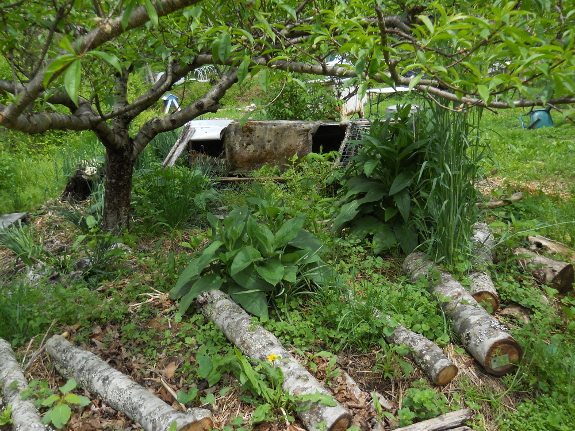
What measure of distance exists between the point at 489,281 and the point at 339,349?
1.33 meters

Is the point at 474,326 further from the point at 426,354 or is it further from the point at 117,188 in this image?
the point at 117,188

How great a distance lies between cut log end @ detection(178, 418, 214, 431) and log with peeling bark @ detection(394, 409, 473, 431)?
3.25 feet

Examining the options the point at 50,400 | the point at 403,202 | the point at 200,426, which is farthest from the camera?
the point at 403,202

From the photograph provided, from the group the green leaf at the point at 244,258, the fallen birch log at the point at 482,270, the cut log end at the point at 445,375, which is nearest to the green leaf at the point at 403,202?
the fallen birch log at the point at 482,270

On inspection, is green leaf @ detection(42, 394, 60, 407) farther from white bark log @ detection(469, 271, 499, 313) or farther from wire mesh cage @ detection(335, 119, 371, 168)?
wire mesh cage @ detection(335, 119, 371, 168)

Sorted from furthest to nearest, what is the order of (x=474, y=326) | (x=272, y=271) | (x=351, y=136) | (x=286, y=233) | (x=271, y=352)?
(x=351, y=136) → (x=286, y=233) → (x=272, y=271) → (x=474, y=326) → (x=271, y=352)

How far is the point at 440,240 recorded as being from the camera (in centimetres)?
378

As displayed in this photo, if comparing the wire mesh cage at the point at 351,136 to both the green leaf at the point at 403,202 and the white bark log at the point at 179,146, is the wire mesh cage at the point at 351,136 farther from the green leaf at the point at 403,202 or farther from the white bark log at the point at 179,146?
the white bark log at the point at 179,146

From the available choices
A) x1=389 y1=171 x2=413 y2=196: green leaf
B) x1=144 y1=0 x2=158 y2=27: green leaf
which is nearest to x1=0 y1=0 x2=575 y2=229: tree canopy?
x1=144 y1=0 x2=158 y2=27: green leaf

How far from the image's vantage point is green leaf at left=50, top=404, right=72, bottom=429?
2506 millimetres

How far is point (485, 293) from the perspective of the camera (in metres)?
3.53

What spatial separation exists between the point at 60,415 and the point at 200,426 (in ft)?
2.47

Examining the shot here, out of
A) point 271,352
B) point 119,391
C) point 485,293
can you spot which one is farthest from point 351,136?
point 119,391

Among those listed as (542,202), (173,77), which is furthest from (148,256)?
(542,202)
